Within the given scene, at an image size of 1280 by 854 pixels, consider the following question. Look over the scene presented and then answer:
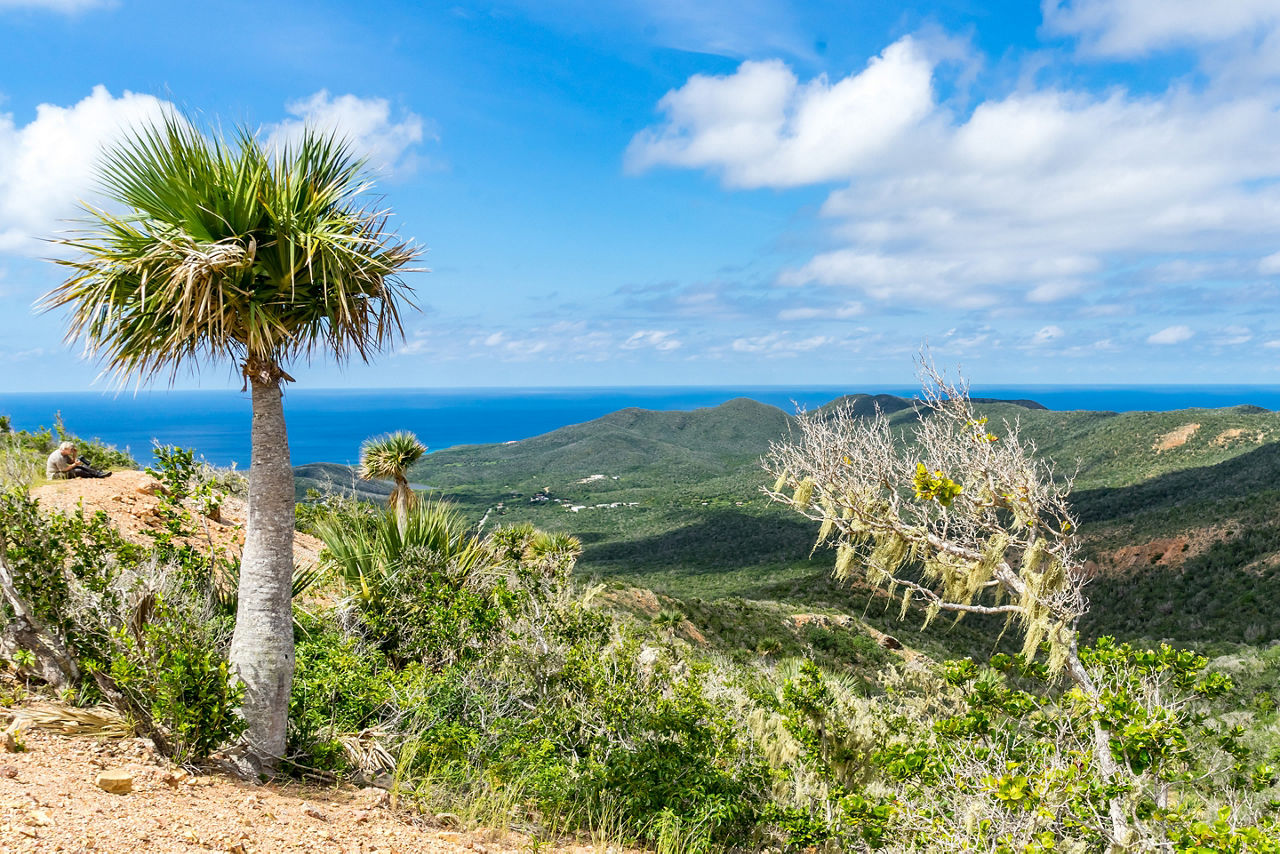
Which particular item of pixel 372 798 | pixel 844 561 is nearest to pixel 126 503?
pixel 372 798

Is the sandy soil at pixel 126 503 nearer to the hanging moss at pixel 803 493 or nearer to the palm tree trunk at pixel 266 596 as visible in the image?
the palm tree trunk at pixel 266 596

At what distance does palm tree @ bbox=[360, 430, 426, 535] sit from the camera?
12570 millimetres

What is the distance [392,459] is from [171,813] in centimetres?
954

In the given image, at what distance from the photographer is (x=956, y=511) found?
6816 mm

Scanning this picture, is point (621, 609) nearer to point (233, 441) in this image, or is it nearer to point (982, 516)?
point (982, 516)

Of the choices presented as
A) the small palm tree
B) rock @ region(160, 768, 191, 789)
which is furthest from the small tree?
rock @ region(160, 768, 191, 789)

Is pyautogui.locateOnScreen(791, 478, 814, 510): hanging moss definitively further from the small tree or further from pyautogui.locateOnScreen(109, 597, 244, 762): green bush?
pyautogui.locateOnScreen(109, 597, 244, 762): green bush

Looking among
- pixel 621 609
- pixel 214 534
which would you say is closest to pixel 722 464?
pixel 621 609

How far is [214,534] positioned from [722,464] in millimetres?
110955

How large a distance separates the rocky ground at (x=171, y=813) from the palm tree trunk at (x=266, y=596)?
0.38 meters

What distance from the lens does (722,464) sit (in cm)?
11975

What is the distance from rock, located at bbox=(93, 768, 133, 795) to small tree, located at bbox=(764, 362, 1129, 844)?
595cm

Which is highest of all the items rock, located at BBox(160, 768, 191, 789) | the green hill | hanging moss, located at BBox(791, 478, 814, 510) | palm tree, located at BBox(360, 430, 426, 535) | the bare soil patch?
palm tree, located at BBox(360, 430, 426, 535)

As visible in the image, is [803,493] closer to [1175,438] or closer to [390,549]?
[390,549]
